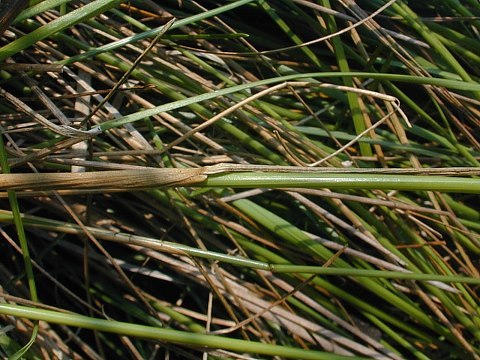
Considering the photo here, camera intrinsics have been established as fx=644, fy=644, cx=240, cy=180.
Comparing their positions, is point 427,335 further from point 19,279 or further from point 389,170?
point 19,279

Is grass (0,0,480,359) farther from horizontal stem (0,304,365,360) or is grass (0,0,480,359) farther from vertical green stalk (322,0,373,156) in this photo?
horizontal stem (0,304,365,360)

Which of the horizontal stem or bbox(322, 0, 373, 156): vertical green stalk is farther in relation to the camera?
bbox(322, 0, 373, 156): vertical green stalk

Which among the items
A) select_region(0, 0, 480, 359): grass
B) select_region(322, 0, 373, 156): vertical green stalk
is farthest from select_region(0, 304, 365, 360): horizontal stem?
select_region(322, 0, 373, 156): vertical green stalk

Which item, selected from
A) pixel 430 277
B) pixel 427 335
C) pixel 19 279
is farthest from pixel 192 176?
pixel 427 335

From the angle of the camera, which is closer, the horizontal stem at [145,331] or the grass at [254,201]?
the horizontal stem at [145,331]

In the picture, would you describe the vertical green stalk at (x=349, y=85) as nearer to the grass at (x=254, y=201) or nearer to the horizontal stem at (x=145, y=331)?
the grass at (x=254, y=201)

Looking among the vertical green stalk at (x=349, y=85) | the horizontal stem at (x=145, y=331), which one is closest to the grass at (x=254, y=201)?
the vertical green stalk at (x=349, y=85)

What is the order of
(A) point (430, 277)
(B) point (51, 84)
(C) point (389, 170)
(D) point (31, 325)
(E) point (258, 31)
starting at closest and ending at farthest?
(C) point (389, 170), (A) point (430, 277), (D) point (31, 325), (B) point (51, 84), (E) point (258, 31)

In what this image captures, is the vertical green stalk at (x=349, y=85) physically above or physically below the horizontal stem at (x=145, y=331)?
above
